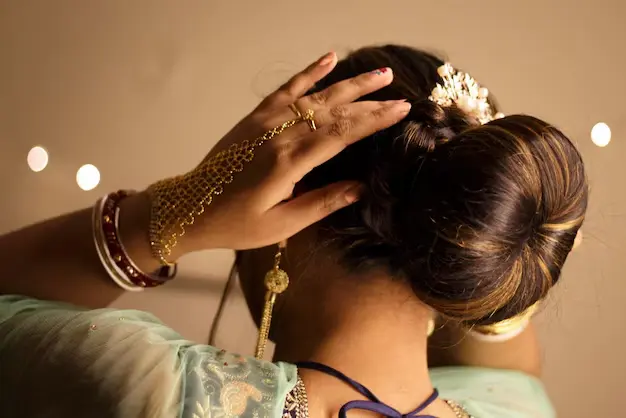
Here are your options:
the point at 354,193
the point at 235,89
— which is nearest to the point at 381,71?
the point at 354,193

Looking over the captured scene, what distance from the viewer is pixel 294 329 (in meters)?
0.77

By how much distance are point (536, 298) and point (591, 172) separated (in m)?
0.64

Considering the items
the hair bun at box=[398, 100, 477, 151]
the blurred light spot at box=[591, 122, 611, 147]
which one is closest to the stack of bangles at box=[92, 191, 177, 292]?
the hair bun at box=[398, 100, 477, 151]

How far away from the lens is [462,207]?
62 centimetres

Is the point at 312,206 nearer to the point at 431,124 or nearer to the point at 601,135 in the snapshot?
the point at 431,124

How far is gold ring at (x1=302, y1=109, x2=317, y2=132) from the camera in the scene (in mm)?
711

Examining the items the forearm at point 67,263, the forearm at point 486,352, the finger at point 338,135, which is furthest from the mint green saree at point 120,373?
the forearm at point 486,352

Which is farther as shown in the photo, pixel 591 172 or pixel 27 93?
pixel 591 172

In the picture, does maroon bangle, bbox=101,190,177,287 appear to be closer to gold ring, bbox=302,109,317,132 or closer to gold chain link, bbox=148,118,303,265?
gold chain link, bbox=148,118,303,265

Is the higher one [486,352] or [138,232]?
[138,232]

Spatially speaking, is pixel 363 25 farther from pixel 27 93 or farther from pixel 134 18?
pixel 27 93

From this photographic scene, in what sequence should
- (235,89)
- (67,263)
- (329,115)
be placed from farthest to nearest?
(235,89), (67,263), (329,115)

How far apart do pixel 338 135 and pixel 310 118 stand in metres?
0.05

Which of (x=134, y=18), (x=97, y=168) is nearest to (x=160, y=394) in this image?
(x=97, y=168)
